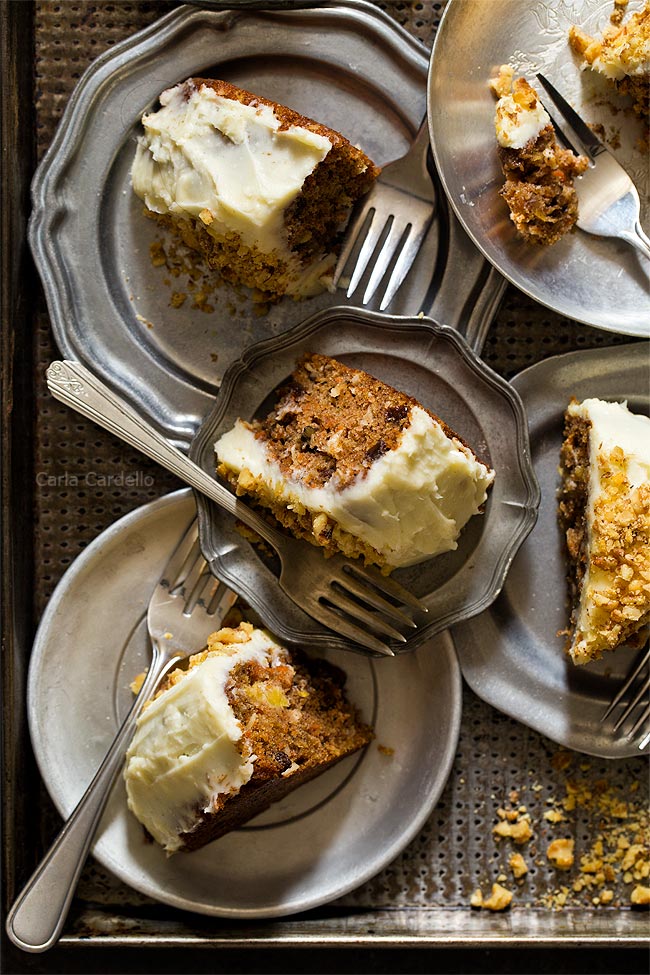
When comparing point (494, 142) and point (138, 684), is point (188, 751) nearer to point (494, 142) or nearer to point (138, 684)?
point (138, 684)

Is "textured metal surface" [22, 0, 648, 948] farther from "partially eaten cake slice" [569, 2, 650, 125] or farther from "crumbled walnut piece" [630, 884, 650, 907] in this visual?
"partially eaten cake slice" [569, 2, 650, 125]

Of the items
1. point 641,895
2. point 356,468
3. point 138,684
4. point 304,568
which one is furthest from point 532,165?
point 641,895

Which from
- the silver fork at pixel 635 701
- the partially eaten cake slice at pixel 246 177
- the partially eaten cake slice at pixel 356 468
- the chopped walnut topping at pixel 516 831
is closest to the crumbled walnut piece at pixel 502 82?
the partially eaten cake slice at pixel 246 177

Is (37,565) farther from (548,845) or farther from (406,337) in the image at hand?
(548,845)

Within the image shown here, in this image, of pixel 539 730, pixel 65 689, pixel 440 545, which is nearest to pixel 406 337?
pixel 440 545

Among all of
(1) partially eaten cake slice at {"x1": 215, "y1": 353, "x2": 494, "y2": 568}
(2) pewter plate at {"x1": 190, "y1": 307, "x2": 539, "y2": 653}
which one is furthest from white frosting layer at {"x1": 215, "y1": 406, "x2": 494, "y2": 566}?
(2) pewter plate at {"x1": 190, "y1": 307, "x2": 539, "y2": 653}
